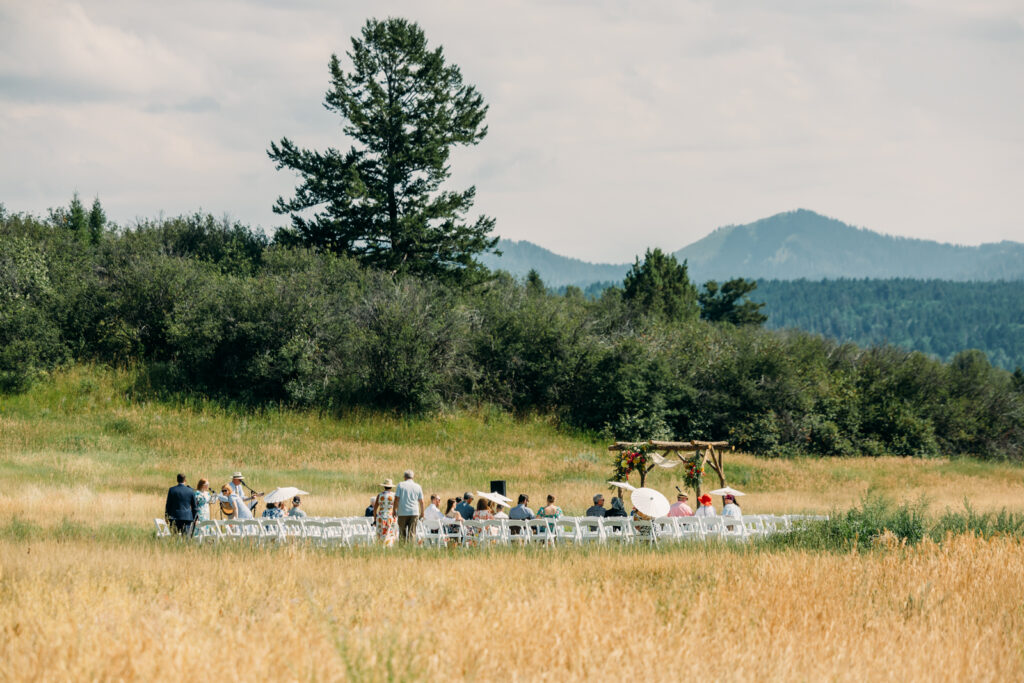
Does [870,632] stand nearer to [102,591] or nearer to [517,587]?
[517,587]

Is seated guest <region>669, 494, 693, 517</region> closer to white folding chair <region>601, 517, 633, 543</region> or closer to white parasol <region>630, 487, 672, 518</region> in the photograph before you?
white parasol <region>630, 487, 672, 518</region>

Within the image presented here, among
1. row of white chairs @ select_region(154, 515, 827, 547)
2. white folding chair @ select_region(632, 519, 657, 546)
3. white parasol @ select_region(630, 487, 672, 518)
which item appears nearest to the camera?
row of white chairs @ select_region(154, 515, 827, 547)

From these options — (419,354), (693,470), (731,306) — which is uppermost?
(731,306)

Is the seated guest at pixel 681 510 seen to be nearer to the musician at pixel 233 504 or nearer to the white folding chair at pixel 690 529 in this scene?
the white folding chair at pixel 690 529

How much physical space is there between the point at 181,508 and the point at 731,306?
8495 cm

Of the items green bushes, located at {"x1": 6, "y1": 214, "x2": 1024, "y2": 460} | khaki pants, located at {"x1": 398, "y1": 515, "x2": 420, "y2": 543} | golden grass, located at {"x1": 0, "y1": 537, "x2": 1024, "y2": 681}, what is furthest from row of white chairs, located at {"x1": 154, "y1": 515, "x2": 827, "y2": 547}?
green bushes, located at {"x1": 6, "y1": 214, "x2": 1024, "y2": 460}

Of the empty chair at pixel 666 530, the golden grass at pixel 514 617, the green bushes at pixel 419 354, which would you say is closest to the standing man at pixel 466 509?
the empty chair at pixel 666 530

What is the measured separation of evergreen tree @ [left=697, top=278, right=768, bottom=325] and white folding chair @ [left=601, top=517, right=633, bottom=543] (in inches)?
3138

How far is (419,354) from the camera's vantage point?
44.9 m

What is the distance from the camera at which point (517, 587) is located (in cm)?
1099

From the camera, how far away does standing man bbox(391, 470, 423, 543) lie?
17109mm

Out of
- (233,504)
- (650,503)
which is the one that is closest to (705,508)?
(650,503)

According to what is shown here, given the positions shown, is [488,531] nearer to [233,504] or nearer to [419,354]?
[233,504]

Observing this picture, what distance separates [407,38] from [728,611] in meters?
49.7
